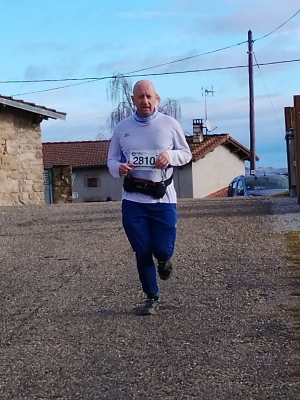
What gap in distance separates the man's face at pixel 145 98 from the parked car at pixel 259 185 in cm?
1727

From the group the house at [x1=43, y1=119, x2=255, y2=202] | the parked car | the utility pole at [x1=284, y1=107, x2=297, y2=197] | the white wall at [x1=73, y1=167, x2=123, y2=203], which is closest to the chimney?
the house at [x1=43, y1=119, x2=255, y2=202]

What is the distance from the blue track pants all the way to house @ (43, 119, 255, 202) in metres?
35.7

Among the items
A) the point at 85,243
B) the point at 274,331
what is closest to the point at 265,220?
the point at 85,243

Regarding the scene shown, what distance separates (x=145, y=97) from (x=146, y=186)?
679mm

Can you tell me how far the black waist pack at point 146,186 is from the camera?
617 centimetres

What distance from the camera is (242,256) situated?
9008 millimetres

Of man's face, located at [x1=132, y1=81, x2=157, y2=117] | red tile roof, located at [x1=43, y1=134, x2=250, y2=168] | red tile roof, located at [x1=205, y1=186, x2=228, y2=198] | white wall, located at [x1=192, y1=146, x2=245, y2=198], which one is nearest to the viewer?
man's face, located at [x1=132, y1=81, x2=157, y2=117]

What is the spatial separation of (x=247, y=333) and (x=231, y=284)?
180cm

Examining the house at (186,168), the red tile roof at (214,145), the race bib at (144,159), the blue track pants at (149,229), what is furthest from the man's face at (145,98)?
the house at (186,168)

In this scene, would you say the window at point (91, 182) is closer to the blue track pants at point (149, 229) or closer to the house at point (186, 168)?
the house at point (186, 168)

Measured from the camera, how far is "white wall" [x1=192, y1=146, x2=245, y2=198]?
43375 mm

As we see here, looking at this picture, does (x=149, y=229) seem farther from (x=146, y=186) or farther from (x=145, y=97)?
(x=145, y=97)

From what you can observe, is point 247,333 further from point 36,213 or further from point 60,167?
point 60,167

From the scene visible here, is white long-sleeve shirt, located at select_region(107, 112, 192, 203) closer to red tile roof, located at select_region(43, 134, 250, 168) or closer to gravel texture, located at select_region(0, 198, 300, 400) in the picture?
gravel texture, located at select_region(0, 198, 300, 400)
